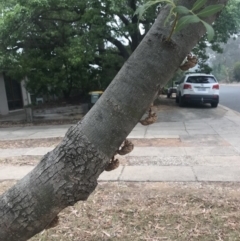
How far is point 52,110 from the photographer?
1385 cm

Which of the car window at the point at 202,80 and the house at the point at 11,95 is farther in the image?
the house at the point at 11,95

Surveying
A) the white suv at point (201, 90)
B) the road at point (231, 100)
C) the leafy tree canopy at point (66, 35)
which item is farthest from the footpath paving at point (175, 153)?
the road at point (231, 100)

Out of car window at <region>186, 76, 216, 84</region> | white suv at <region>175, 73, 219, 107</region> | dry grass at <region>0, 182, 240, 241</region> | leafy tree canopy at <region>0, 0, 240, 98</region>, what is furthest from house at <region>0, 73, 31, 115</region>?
dry grass at <region>0, 182, 240, 241</region>

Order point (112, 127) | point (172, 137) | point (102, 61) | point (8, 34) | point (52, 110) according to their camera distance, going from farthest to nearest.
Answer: point (102, 61)
point (52, 110)
point (8, 34)
point (172, 137)
point (112, 127)

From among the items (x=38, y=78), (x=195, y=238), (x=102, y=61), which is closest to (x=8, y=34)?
(x=38, y=78)

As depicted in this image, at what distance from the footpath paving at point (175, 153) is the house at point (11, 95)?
24.9 feet

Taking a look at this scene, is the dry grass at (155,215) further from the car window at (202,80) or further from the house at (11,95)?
the house at (11,95)

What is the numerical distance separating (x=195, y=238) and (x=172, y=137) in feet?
18.6

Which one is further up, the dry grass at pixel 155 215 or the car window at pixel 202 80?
the car window at pixel 202 80

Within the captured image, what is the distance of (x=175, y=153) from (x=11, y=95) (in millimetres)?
15166

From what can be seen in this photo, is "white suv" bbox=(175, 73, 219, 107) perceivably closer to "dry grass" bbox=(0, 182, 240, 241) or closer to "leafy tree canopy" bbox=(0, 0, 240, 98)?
"leafy tree canopy" bbox=(0, 0, 240, 98)

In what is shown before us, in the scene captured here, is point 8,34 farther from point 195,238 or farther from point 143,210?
point 195,238

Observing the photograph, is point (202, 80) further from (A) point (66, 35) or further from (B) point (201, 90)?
(A) point (66, 35)

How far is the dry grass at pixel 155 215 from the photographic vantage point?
10.7 feet
